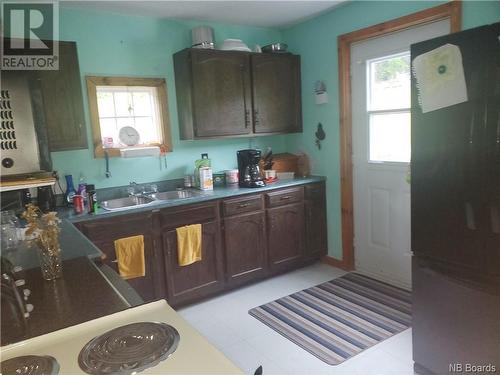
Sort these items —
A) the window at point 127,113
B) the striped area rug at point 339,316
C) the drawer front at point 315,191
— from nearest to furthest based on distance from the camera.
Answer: the striped area rug at point 339,316 < the window at point 127,113 < the drawer front at point 315,191

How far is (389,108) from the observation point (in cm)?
303

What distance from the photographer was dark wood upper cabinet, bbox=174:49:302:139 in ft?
10.2

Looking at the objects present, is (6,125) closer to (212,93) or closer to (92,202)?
(92,202)

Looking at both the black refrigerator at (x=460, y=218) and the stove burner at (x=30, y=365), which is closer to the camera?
the stove burner at (x=30, y=365)

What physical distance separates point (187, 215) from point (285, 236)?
100cm

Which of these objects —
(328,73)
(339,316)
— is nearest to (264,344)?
(339,316)

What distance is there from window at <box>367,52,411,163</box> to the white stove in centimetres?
246

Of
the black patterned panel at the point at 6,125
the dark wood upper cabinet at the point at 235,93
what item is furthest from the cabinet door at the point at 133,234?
the black patterned panel at the point at 6,125

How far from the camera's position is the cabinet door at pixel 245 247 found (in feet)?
10.1

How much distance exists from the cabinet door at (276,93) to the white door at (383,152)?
0.62 meters

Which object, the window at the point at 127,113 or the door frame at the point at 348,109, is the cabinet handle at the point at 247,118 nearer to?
the window at the point at 127,113

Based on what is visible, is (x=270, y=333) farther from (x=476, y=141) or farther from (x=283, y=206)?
(x=476, y=141)

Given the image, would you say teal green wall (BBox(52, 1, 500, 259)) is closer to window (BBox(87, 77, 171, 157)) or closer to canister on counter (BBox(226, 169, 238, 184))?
window (BBox(87, 77, 171, 157))

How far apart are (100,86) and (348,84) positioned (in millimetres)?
2078
